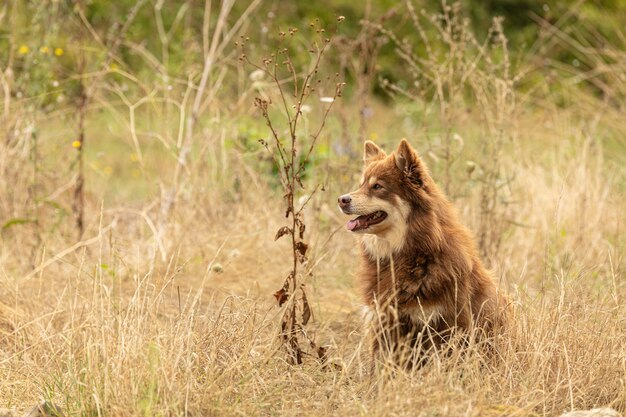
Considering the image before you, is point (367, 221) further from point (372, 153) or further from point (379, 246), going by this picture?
point (372, 153)

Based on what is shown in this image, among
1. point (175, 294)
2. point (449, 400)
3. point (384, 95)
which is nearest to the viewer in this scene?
point (449, 400)

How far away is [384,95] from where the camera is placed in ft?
55.1

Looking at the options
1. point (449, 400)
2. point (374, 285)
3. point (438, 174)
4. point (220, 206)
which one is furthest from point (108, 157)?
point (449, 400)

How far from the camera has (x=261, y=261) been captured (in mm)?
6742

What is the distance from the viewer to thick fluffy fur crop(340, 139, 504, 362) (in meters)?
4.63

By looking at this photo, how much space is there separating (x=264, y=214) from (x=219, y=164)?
1.32 metres

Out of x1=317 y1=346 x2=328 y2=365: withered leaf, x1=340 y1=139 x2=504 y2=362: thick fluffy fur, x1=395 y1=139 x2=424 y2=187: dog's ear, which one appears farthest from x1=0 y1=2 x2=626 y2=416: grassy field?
x1=395 y1=139 x2=424 y2=187: dog's ear

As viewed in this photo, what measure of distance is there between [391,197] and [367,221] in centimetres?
17

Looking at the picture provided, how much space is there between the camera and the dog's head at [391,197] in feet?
15.6

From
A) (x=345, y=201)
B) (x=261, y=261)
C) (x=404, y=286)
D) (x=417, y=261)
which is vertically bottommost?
(x=261, y=261)

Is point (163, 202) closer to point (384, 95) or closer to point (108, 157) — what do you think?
point (108, 157)

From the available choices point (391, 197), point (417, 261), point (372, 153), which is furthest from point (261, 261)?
point (417, 261)

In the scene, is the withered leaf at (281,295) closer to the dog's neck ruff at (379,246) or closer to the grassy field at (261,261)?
the grassy field at (261,261)

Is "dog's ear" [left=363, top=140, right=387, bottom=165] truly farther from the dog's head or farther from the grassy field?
the grassy field
